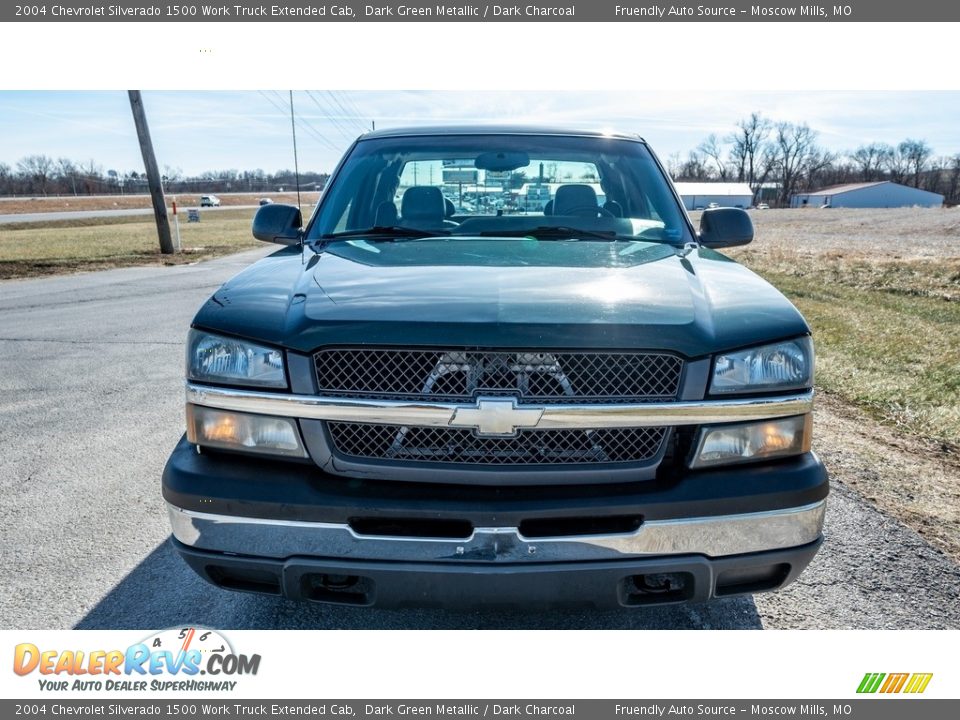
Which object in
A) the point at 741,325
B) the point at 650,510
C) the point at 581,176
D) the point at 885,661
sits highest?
the point at 581,176

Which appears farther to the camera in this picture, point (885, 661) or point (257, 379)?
point (885, 661)

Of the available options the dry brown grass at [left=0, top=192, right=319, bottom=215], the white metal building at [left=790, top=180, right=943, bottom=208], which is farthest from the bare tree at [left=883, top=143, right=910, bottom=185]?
the dry brown grass at [left=0, top=192, right=319, bottom=215]

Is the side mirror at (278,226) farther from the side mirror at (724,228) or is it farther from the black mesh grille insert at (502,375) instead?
the side mirror at (724,228)

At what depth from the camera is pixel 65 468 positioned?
13.7 ft

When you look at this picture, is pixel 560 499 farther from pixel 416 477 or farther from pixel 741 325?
pixel 741 325

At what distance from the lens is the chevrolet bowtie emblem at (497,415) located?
2.08 metres

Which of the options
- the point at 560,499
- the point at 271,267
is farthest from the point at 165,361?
the point at 560,499

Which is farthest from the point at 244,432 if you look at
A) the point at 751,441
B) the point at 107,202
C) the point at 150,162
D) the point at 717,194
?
the point at 717,194

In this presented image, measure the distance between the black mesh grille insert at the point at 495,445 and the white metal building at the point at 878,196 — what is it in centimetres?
11115

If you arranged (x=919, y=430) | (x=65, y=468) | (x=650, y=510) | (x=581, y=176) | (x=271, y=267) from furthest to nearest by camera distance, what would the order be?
(x=919, y=430) < (x=65, y=468) < (x=581, y=176) < (x=271, y=267) < (x=650, y=510)

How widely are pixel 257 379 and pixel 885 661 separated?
227 cm

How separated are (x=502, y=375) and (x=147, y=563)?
1.94 metres

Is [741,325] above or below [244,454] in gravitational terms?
above

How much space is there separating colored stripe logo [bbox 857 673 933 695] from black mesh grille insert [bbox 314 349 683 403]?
1.22 meters
